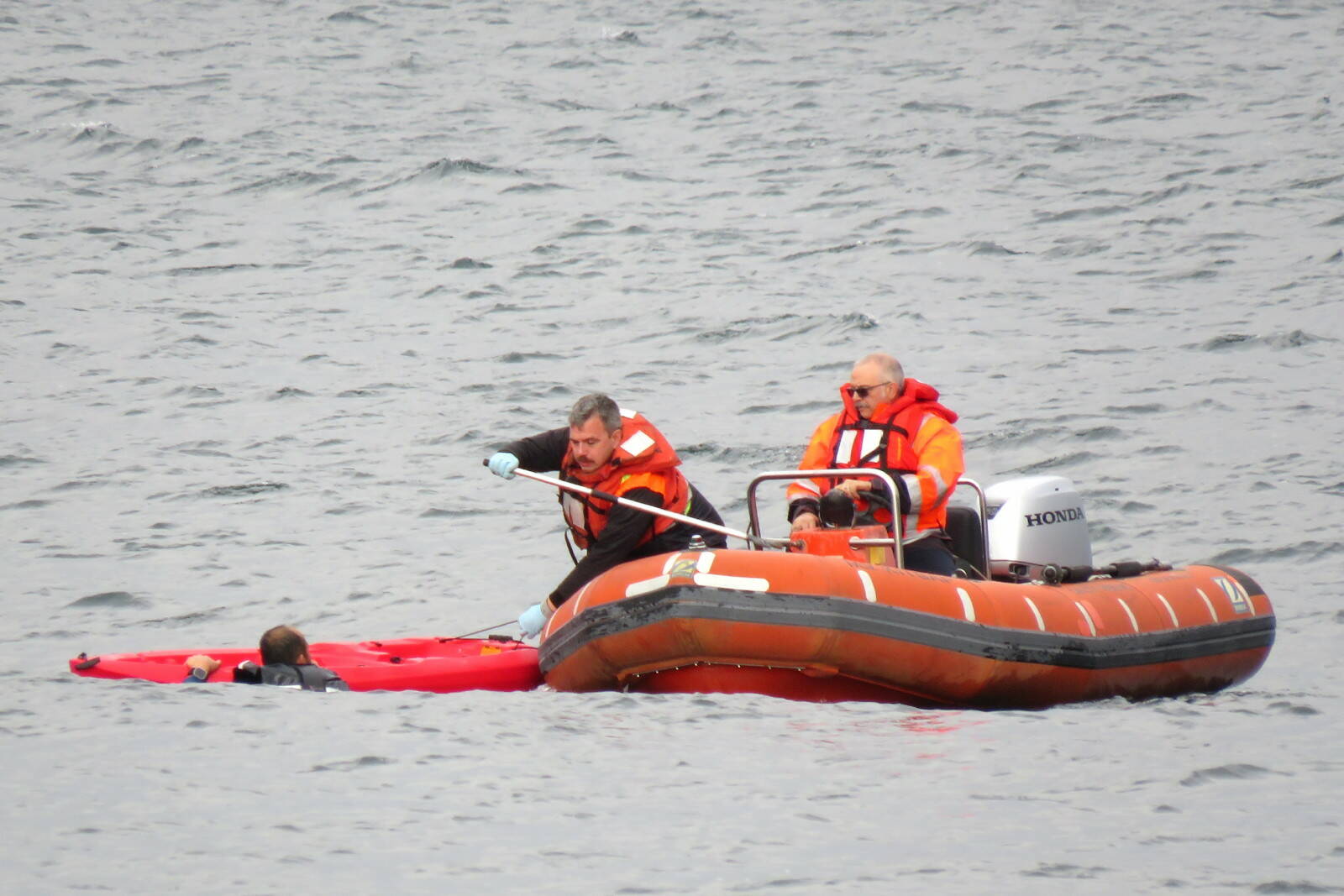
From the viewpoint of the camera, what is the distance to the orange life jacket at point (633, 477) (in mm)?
6219

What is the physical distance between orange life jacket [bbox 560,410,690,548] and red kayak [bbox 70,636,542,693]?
608 millimetres

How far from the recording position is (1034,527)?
6844 mm

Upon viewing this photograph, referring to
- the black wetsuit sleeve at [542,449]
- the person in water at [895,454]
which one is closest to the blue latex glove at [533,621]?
the black wetsuit sleeve at [542,449]

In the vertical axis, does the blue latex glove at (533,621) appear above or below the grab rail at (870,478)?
below

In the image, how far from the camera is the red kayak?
6320mm

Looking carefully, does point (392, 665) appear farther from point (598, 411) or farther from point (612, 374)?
point (612, 374)

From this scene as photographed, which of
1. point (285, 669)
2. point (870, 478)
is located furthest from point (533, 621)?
point (870, 478)

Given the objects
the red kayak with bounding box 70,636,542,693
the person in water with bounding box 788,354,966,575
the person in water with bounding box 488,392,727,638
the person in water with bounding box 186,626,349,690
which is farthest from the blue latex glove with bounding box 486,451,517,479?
the person in water with bounding box 788,354,966,575

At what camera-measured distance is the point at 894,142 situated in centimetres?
2092

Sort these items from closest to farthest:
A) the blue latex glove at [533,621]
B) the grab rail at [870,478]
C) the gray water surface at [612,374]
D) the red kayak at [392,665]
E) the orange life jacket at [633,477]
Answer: the gray water surface at [612,374], the grab rail at [870,478], the orange life jacket at [633,477], the red kayak at [392,665], the blue latex glove at [533,621]

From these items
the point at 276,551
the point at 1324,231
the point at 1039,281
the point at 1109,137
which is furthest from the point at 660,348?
the point at 1109,137

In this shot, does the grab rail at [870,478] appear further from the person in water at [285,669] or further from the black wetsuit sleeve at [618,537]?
the person in water at [285,669]

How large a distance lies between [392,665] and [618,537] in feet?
3.26

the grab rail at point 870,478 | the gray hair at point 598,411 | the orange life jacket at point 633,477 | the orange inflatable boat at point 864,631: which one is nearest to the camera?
the orange inflatable boat at point 864,631
